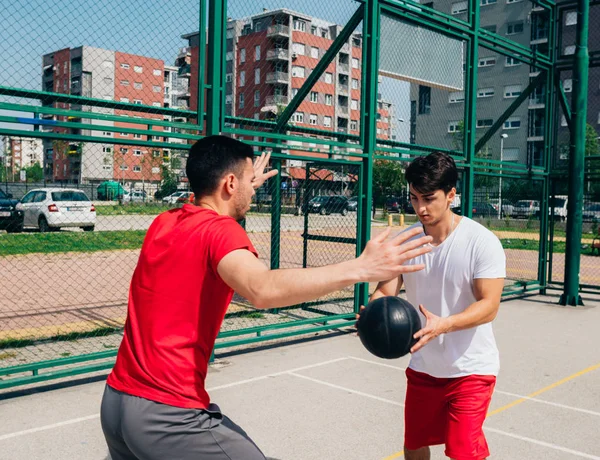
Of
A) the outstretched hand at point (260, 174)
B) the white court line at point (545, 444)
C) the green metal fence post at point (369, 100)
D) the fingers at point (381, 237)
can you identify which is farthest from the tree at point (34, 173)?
the fingers at point (381, 237)

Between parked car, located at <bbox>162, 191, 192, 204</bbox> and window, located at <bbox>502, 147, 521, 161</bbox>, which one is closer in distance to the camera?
parked car, located at <bbox>162, 191, 192, 204</bbox>

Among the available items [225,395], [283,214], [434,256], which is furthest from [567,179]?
[434,256]

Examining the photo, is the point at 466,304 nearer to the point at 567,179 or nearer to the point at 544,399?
the point at 544,399

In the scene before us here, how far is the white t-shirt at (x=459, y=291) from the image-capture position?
3.46 m

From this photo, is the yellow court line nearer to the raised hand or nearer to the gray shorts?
the gray shorts

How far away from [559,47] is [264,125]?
22.4ft

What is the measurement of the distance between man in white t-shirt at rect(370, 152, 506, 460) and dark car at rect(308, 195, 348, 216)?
21.3 feet

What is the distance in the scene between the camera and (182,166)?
317 inches

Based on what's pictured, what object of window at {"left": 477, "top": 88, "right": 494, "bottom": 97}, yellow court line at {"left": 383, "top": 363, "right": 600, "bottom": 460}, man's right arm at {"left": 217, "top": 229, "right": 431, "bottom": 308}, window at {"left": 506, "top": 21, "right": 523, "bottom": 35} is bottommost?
yellow court line at {"left": 383, "top": 363, "right": 600, "bottom": 460}

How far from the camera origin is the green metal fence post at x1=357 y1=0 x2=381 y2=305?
8.89 meters

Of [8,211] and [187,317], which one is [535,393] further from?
[8,211]

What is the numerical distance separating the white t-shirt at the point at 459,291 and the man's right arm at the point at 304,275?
4.27 ft

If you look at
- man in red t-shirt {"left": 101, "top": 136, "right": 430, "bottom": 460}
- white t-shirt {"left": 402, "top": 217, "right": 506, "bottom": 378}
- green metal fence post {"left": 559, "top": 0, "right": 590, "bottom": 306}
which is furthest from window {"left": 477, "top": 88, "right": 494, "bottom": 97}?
man in red t-shirt {"left": 101, "top": 136, "right": 430, "bottom": 460}

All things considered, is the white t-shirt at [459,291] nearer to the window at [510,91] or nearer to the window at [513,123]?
the window at [510,91]
